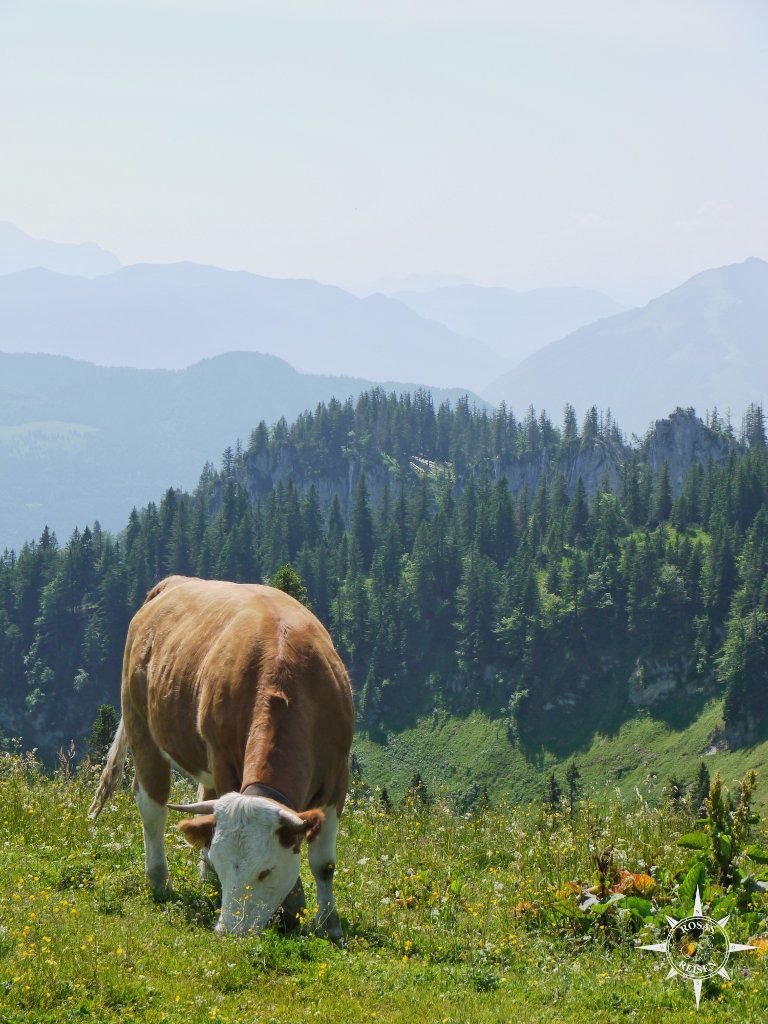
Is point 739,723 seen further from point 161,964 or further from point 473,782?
point 161,964

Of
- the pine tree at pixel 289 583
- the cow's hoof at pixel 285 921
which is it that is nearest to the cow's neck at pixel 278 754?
the cow's hoof at pixel 285 921

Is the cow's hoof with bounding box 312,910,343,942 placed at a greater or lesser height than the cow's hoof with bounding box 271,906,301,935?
lesser

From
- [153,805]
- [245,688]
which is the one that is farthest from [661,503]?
[245,688]

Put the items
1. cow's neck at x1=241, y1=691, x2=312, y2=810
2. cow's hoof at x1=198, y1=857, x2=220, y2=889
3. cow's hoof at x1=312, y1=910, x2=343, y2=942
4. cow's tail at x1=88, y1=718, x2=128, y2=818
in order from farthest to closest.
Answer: cow's tail at x1=88, y1=718, x2=128, y2=818 → cow's hoof at x1=198, y1=857, x2=220, y2=889 → cow's hoof at x1=312, y1=910, x2=343, y2=942 → cow's neck at x1=241, y1=691, x2=312, y2=810

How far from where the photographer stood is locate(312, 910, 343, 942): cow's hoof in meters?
10.8

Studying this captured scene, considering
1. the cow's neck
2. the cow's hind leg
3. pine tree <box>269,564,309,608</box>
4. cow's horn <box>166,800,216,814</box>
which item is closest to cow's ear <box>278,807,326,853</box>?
the cow's neck

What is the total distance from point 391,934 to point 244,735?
269 cm

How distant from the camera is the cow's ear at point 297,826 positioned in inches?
386

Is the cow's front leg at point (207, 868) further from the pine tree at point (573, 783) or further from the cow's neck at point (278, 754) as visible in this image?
the pine tree at point (573, 783)

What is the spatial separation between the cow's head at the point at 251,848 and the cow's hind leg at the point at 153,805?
273cm

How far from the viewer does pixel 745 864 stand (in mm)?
12633

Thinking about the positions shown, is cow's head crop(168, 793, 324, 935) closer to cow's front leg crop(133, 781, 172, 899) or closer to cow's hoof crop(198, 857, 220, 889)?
cow's hoof crop(198, 857, 220, 889)

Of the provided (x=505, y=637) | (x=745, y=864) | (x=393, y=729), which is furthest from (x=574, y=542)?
(x=745, y=864)

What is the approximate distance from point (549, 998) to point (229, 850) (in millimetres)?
3302
